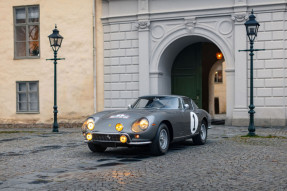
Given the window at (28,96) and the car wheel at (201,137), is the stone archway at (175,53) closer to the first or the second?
the window at (28,96)

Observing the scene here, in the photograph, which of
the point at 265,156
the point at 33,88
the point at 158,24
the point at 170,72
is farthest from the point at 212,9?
the point at 265,156

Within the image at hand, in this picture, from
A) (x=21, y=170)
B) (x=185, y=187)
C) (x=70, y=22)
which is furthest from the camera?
(x=70, y=22)

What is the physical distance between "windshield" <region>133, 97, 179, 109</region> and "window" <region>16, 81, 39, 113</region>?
1216cm

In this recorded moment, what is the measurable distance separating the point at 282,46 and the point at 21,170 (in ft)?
43.0

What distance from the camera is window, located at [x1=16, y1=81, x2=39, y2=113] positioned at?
21.8 m

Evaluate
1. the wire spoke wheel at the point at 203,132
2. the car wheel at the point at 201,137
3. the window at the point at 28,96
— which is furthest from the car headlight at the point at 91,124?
the window at the point at 28,96

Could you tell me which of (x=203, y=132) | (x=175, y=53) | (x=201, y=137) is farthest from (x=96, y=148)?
(x=175, y=53)

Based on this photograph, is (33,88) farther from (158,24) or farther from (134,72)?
(158,24)

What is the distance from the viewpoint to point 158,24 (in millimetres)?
19469

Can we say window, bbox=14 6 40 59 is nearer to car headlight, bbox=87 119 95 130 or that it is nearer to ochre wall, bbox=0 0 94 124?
ochre wall, bbox=0 0 94 124

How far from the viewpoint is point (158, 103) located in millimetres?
10359

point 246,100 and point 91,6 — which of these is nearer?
point 246,100

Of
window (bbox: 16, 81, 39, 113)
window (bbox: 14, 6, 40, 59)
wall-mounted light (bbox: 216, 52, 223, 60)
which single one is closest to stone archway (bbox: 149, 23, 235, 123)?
wall-mounted light (bbox: 216, 52, 223, 60)

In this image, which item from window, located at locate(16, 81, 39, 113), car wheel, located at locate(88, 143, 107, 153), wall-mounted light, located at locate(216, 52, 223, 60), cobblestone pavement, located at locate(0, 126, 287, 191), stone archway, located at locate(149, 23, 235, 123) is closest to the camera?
cobblestone pavement, located at locate(0, 126, 287, 191)
